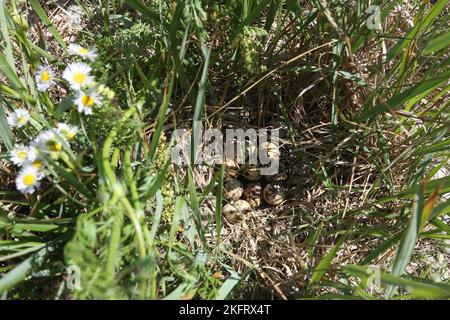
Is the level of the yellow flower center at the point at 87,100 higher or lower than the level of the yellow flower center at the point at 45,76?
lower

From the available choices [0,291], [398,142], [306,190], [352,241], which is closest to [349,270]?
[352,241]

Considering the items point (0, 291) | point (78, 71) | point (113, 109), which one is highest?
point (78, 71)

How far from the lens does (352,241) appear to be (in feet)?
5.38

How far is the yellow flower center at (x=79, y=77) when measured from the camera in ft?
4.19

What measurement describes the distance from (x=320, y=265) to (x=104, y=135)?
77 centimetres

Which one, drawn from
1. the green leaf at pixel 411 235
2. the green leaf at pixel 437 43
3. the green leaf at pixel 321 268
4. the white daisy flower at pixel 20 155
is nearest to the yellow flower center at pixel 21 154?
the white daisy flower at pixel 20 155

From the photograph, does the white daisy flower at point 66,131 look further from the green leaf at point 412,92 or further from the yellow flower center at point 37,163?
the green leaf at point 412,92

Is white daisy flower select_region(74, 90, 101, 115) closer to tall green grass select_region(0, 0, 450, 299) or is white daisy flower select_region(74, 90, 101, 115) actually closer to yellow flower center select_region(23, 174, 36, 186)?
tall green grass select_region(0, 0, 450, 299)


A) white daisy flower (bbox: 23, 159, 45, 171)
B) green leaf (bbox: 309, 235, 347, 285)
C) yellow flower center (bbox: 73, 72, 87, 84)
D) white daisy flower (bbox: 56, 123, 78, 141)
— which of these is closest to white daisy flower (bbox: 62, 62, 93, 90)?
yellow flower center (bbox: 73, 72, 87, 84)

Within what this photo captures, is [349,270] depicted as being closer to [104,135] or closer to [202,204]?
[202,204]

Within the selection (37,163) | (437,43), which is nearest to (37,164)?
(37,163)

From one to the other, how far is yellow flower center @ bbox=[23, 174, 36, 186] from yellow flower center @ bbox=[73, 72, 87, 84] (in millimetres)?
295

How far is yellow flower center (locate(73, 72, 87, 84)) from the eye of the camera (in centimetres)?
128

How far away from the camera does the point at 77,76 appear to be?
1.28m
